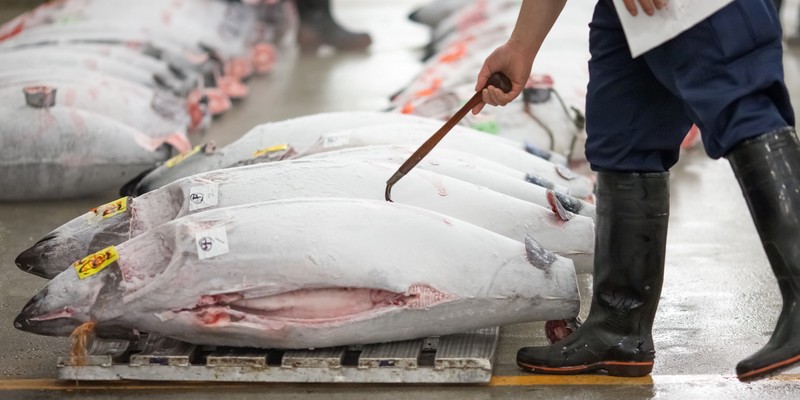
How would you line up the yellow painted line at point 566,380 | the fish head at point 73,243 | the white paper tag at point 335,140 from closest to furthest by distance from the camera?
the yellow painted line at point 566,380
the fish head at point 73,243
the white paper tag at point 335,140

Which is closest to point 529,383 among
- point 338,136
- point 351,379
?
point 351,379

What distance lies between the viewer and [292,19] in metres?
9.74

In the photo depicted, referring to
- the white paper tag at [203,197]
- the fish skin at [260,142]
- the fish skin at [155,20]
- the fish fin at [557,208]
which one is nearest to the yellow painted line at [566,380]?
the fish fin at [557,208]

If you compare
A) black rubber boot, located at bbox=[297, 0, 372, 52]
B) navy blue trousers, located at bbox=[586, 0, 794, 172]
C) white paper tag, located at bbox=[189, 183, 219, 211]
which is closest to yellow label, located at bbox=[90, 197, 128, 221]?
white paper tag, located at bbox=[189, 183, 219, 211]

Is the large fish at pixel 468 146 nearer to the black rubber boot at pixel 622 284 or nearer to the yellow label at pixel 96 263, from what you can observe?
the black rubber boot at pixel 622 284

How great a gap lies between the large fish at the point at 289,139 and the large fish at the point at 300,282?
119cm

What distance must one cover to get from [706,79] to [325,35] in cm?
660

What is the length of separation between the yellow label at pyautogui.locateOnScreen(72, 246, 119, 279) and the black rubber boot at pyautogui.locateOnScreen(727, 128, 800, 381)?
1.61m

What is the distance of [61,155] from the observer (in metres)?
5.04

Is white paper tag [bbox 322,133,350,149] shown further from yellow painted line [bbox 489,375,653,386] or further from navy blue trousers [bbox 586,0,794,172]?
navy blue trousers [bbox 586,0,794,172]

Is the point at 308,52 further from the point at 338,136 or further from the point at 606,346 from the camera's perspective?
the point at 606,346

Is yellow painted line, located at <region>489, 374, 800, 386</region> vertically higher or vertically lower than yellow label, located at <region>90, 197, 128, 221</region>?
lower

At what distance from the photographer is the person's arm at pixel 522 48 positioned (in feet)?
9.62

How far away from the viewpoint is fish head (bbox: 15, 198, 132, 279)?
355 centimetres
